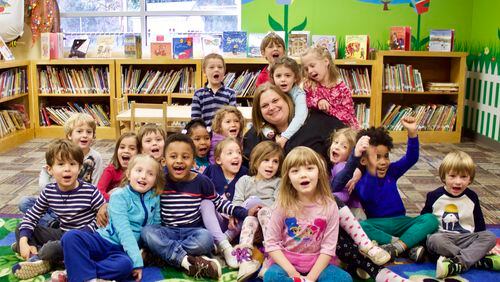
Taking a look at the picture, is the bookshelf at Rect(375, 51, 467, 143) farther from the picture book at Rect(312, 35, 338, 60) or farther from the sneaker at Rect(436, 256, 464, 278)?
the sneaker at Rect(436, 256, 464, 278)

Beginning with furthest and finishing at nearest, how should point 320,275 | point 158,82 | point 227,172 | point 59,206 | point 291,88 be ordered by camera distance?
point 158,82 → point 291,88 → point 227,172 → point 59,206 → point 320,275

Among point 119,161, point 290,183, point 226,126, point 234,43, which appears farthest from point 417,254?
point 234,43

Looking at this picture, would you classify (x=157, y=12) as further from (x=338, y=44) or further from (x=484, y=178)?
(x=484, y=178)

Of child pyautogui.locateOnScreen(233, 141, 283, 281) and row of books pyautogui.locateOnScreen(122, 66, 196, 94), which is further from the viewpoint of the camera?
row of books pyautogui.locateOnScreen(122, 66, 196, 94)

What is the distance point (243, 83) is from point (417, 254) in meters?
3.84

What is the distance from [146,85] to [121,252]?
4.05 meters

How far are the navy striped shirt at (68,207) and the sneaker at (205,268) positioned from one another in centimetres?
53

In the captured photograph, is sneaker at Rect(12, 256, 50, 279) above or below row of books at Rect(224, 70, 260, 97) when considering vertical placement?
below

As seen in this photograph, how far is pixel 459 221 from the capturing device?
9.98ft

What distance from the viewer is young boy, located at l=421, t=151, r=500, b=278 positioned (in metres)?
2.90

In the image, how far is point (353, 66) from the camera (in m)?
6.59

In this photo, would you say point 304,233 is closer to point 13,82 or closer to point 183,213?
point 183,213

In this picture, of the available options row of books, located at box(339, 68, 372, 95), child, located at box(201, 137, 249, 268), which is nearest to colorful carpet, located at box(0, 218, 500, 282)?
child, located at box(201, 137, 249, 268)

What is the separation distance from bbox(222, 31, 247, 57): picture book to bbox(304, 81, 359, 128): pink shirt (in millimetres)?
3081
